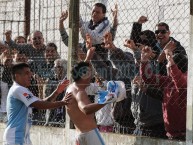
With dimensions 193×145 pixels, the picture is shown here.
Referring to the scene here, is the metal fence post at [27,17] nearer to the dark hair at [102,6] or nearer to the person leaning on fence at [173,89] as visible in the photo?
the dark hair at [102,6]

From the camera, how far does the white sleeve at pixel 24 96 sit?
9391mm

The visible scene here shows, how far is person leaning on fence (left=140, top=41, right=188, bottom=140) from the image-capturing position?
30.4 ft

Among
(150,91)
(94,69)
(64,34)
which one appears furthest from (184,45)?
(64,34)

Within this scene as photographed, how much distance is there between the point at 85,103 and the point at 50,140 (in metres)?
2.68

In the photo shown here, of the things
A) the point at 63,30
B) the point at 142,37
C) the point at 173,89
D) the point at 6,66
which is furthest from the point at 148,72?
the point at 6,66

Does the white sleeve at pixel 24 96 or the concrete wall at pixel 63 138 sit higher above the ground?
the white sleeve at pixel 24 96

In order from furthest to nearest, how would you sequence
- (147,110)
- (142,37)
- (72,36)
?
(72,36) < (142,37) < (147,110)

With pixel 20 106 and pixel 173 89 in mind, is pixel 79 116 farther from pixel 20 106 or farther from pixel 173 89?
pixel 173 89

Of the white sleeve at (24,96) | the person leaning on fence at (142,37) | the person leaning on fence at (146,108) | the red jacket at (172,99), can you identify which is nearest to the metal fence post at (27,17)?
the person leaning on fence at (142,37)

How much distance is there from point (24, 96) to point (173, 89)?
189cm

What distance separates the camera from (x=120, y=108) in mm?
10406

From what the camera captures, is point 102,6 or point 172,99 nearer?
point 172,99

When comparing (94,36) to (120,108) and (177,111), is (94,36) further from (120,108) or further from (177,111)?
(177,111)

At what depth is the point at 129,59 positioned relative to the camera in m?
10.2
